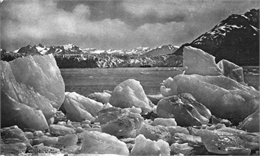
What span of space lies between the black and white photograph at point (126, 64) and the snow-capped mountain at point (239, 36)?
0.03 feet

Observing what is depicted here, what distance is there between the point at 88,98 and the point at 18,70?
85cm

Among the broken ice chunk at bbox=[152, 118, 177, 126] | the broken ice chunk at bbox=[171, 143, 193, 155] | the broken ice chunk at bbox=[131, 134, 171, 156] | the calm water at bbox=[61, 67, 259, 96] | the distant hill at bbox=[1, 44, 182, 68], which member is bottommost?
the broken ice chunk at bbox=[171, 143, 193, 155]

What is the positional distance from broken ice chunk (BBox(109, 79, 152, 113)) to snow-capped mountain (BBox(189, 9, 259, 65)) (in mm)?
789

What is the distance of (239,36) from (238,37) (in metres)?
0.01

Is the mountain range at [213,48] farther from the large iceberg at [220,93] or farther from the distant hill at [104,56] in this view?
the large iceberg at [220,93]

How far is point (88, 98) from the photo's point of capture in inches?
176

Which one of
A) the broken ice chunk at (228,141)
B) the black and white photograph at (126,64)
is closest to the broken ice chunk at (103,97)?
the black and white photograph at (126,64)

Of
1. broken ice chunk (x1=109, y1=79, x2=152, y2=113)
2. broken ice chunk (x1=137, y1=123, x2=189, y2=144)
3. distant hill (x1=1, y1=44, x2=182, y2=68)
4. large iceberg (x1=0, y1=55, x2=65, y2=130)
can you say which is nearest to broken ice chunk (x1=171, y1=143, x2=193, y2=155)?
broken ice chunk (x1=137, y1=123, x2=189, y2=144)

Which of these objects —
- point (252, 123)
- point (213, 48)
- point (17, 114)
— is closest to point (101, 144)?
point (17, 114)

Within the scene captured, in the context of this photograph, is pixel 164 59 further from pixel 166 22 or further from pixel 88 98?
pixel 88 98

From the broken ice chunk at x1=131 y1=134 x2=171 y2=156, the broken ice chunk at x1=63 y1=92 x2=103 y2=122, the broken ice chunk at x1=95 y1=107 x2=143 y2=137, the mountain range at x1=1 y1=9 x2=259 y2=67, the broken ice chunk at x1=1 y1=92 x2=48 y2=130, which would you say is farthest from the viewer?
the broken ice chunk at x1=63 y1=92 x2=103 y2=122

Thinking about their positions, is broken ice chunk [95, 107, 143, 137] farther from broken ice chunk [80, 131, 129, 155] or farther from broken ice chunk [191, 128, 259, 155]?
broken ice chunk [191, 128, 259, 155]

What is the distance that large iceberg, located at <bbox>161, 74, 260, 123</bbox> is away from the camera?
412 cm

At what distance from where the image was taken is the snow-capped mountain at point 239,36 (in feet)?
13.3
